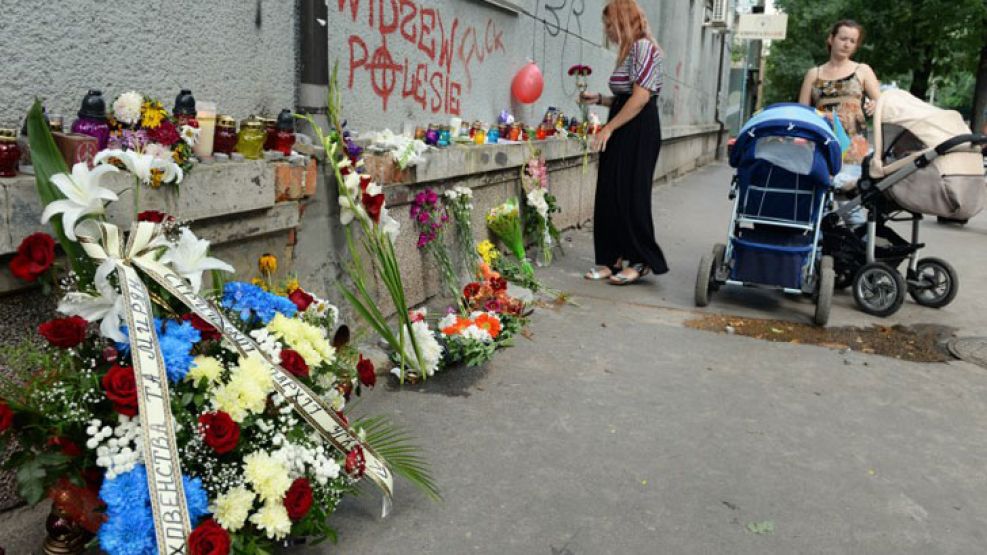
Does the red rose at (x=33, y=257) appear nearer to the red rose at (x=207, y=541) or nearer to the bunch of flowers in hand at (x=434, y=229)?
the red rose at (x=207, y=541)

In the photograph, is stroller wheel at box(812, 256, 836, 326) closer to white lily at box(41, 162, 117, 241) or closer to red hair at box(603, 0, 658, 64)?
red hair at box(603, 0, 658, 64)

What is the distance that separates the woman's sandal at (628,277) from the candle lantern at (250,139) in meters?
3.72

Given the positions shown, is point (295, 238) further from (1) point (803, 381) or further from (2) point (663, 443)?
(1) point (803, 381)

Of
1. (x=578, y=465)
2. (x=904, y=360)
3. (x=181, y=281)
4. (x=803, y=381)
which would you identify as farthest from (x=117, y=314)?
(x=904, y=360)

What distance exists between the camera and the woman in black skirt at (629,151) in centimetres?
603

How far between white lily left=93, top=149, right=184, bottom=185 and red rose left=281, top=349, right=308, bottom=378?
0.73 metres

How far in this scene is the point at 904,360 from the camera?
5020 mm

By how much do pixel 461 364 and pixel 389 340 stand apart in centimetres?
54

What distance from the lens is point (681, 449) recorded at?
349 cm

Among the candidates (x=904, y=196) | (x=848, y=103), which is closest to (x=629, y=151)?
(x=848, y=103)

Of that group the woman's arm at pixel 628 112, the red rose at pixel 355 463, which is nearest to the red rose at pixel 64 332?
the red rose at pixel 355 463

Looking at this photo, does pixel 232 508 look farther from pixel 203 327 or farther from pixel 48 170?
pixel 48 170

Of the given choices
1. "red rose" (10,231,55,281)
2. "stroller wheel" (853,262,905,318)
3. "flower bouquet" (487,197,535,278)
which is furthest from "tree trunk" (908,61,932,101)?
"red rose" (10,231,55,281)

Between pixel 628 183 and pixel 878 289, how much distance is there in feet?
6.31
